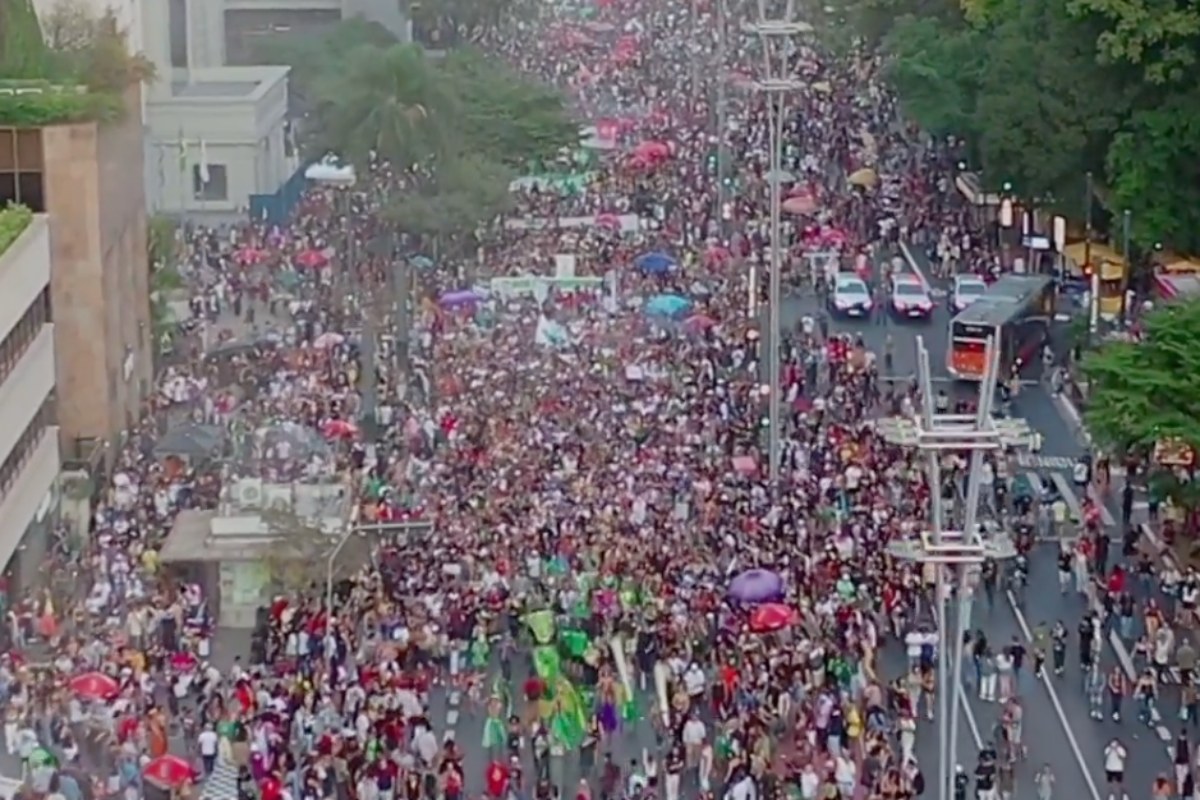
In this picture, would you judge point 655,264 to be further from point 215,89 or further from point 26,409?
point 26,409

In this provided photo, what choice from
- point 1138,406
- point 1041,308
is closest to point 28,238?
point 1138,406

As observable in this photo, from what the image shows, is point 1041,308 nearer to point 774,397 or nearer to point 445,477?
point 774,397

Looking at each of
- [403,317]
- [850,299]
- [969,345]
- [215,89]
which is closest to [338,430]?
[403,317]

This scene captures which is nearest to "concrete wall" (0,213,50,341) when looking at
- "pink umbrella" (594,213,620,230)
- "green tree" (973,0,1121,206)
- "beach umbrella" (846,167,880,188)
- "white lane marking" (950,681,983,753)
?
"white lane marking" (950,681,983,753)

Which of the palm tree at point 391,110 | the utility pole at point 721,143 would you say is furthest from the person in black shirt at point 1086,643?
the palm tree at point 391,110

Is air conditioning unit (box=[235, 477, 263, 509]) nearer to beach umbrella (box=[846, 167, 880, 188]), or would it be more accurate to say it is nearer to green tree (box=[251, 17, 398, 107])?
beach umbrella (box=[846, 167, 880, 188])

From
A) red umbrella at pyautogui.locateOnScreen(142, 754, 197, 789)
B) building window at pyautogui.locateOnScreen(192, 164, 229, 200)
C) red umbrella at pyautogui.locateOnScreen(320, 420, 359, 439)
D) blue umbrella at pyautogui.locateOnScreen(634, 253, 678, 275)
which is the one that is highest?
red umbrella at pyautogui.locateOnScreen(142, 754, 197, 789)
